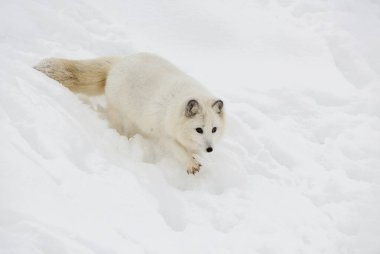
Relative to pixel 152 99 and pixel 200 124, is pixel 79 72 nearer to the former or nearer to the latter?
pixel 152 99

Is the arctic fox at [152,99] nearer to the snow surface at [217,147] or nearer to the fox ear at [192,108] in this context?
the fox ear at [192,108]

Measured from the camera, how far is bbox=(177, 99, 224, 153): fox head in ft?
17.0

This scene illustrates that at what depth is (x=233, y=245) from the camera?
4199 millimetres

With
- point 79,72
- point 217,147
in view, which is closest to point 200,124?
point 217,147

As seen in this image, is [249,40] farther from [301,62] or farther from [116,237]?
[116,237]

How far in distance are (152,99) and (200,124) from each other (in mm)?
776

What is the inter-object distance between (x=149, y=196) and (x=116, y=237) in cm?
95

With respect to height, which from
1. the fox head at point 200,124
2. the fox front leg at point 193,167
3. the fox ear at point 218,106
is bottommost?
the fox front leg at point 193,167

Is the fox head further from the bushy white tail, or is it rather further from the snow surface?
the bushy white tail

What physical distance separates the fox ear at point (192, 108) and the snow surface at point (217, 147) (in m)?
0.62

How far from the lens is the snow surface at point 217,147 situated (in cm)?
371

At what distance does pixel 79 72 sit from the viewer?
589 cm

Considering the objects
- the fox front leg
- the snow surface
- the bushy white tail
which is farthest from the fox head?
the bushy white tail

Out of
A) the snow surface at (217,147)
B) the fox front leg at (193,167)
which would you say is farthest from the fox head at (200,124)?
the snow surface at (217,147)
